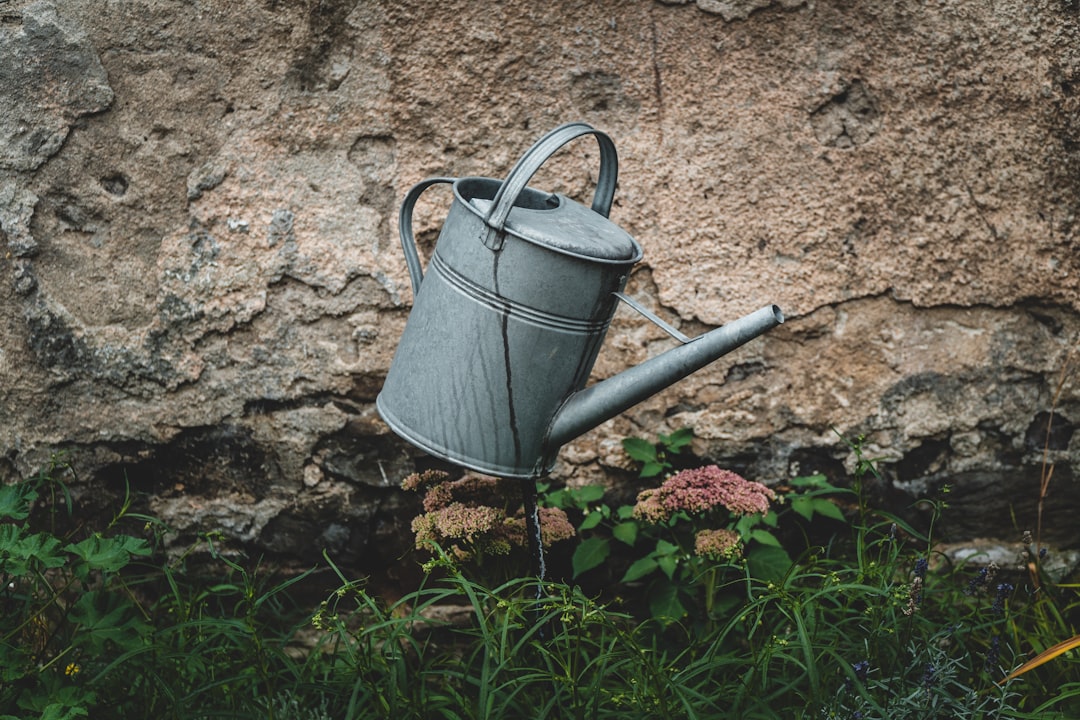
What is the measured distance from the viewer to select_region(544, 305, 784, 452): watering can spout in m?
1.54

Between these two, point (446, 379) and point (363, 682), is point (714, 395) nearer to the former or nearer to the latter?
point (446, 379)

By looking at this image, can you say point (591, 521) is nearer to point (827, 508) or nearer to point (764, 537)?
point (764, 537)

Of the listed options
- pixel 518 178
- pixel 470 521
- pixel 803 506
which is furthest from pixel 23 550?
pixel 803 506

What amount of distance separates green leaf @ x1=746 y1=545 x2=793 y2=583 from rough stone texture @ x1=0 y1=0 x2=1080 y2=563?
0.89 feet

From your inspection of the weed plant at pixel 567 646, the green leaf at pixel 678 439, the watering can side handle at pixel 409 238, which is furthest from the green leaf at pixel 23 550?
the green leaf at pixel 678 439

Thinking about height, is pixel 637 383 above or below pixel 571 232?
below

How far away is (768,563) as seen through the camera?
2074 mm

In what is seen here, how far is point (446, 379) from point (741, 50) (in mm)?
1206

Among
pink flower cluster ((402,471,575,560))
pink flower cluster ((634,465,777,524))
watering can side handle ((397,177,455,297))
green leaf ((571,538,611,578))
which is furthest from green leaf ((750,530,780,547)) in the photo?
watering can side handle ((397,177,455,297))

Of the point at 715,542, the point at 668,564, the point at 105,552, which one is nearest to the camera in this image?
the point at 105,552

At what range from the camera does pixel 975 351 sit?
224 cm

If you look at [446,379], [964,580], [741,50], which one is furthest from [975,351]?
[446,379]

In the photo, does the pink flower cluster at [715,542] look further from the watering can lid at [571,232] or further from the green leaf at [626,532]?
the watering can lid at [571,232]

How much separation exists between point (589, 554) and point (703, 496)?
1.24ft
